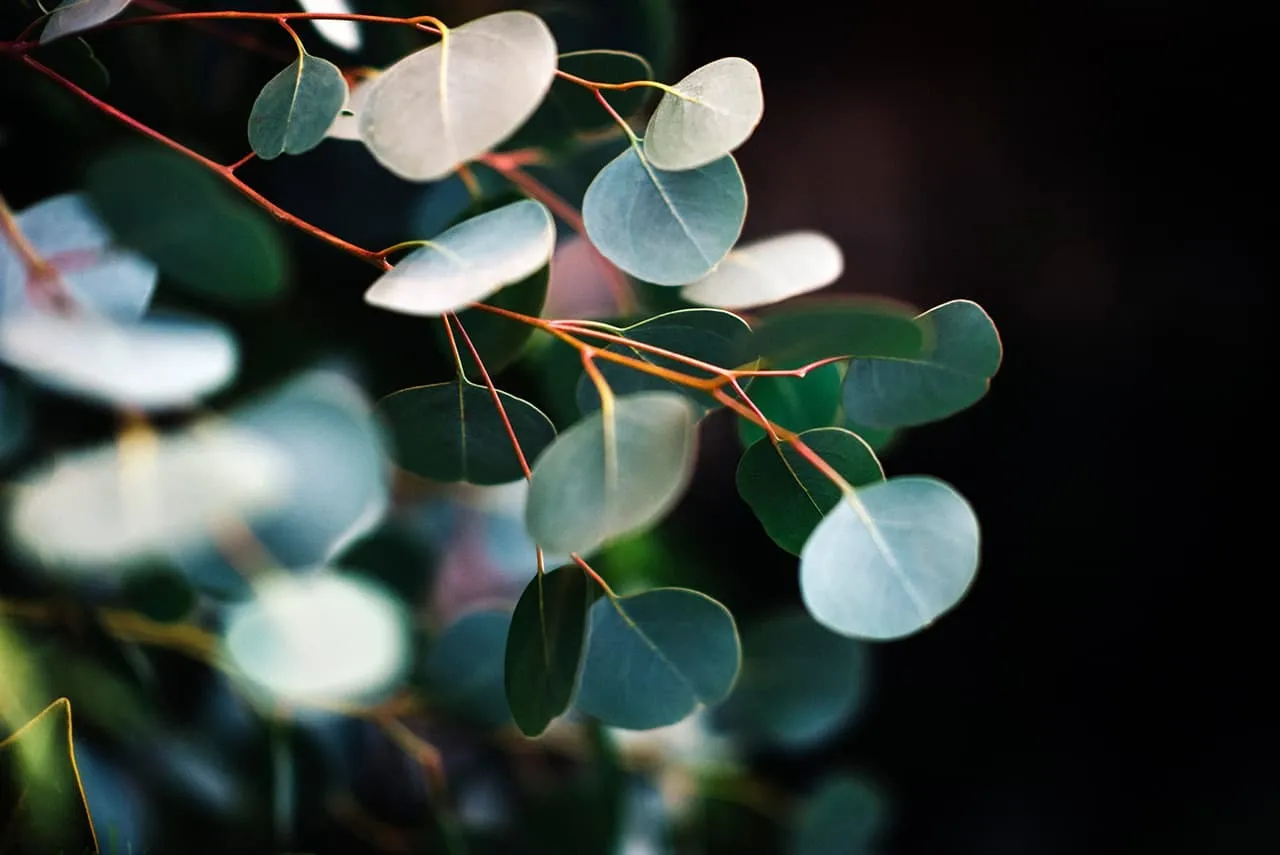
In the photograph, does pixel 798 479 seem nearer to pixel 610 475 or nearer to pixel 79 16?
pixel 610 475

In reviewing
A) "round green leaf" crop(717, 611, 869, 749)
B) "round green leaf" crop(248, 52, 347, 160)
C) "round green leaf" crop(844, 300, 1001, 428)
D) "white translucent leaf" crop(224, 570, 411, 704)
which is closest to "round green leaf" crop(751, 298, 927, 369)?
"round green leaf" crop(844, 300, 1001, 428)

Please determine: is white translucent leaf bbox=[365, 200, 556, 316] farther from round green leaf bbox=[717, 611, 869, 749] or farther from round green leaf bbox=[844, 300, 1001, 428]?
round green leaf bbox=[717, 611, 869, 749]

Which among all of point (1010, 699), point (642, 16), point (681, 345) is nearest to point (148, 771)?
point (681, 345)

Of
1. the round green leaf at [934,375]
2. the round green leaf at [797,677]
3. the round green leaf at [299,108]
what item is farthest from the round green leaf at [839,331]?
the round green leaf at [797,677]

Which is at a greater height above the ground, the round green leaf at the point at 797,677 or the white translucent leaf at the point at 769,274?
the white translucent leaf at the point at 769,274

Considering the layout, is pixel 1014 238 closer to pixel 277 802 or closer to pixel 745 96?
pixel 745 96

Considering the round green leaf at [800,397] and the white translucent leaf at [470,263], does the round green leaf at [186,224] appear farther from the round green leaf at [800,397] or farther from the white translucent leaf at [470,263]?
the round green leaf at [800,397]

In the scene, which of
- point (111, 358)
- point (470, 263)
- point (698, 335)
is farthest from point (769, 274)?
point (111, 358)
